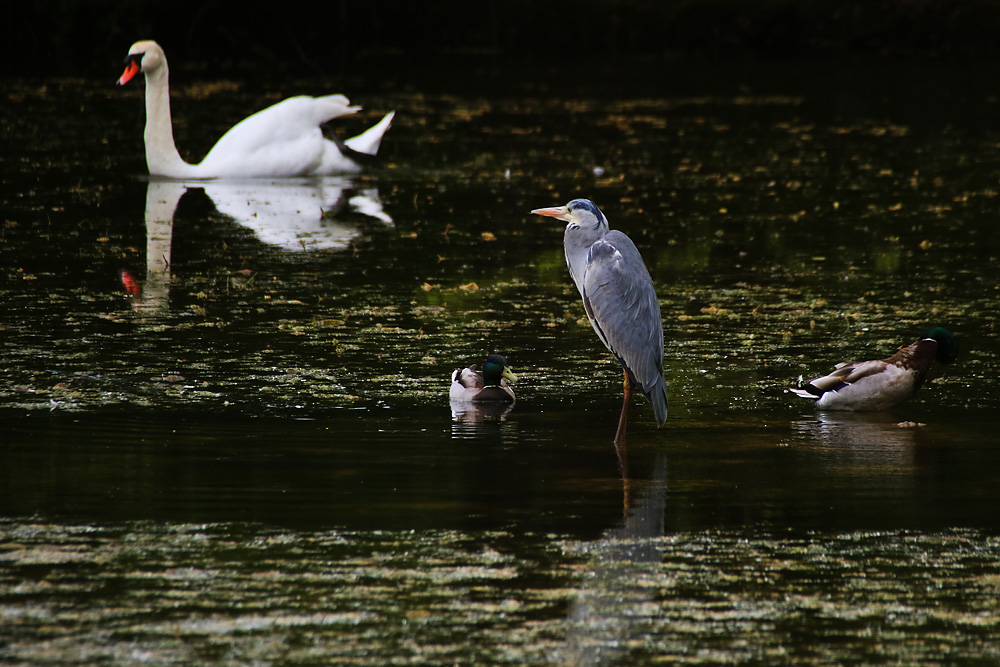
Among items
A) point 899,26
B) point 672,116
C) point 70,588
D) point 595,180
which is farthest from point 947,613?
point 899,26

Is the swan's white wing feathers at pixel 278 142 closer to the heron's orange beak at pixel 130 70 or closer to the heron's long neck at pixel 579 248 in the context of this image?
the heron's orange beak at pixel 130 70

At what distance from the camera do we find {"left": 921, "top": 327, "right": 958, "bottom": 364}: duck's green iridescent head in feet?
24.5

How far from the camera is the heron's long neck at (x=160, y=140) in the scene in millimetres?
14453

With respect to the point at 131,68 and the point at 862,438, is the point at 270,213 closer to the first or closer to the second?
the point at 131,68

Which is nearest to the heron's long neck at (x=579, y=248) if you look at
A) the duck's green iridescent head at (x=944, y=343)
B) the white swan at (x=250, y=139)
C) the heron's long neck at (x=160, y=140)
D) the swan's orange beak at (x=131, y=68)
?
the duck's green iridescent head at (x=944, y=343)

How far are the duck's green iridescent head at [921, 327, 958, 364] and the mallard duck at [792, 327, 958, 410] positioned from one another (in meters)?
0.03

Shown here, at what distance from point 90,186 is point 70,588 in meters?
10.2

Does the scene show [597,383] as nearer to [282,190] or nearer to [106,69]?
[282,190]

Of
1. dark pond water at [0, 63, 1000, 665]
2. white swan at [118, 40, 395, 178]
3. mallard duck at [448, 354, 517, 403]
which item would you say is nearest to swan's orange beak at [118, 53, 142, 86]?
white swan at [118, 40, 395, 178]

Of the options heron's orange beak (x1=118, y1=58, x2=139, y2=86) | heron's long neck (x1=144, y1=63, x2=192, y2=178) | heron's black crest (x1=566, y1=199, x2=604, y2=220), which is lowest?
heron's black crest (x1=566, y1=199, x2=604, y2=220)

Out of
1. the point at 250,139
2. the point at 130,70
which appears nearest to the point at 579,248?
the point at 250,139

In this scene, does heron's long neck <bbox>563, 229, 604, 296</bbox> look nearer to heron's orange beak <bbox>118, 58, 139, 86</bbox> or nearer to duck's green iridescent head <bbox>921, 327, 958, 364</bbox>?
duck's green iridescent head <bbox>921, 327, 958, 364</bbox>

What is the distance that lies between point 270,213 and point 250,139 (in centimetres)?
189

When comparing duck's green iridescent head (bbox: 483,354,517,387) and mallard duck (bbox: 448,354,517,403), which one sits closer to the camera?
mallard duck (bbox: 448,354,517,403)
